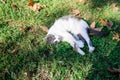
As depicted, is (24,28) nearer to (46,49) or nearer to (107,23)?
(46,49)

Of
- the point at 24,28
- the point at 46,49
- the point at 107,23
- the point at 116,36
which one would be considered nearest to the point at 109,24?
the point at 107,23

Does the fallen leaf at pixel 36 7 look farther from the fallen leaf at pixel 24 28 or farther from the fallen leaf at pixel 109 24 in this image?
the fallen leaf at pixel 109 24

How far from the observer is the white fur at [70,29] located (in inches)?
220

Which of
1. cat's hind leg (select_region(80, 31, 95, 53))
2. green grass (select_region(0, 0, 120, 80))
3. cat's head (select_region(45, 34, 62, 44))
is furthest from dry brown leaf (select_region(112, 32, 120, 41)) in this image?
cat's head (select_region(45, 34, 62, 44))

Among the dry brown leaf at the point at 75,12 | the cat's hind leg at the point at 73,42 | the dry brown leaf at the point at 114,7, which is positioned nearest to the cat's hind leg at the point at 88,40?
the cat's hind leg at the point at 73,42

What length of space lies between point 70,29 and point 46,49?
637mm

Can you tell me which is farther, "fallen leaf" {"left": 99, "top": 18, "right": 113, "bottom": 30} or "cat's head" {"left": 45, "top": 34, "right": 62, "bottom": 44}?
"fallen leaf" {"left": 99, "top": 18, "right": 113, "bottom": 30}

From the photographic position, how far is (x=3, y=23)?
237 inches

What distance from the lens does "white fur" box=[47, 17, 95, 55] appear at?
5586 mm

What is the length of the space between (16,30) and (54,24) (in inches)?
29.4

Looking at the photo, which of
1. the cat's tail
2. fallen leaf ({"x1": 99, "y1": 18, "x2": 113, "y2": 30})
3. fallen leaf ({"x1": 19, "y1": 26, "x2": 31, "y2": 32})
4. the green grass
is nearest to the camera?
the green grass

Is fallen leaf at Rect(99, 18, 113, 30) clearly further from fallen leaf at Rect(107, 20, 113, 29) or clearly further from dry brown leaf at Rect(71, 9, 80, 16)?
dry brown leaf at Rect(71, 9, 80, 16)

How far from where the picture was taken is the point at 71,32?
5742mm

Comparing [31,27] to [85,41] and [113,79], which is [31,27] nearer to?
[85,41]
